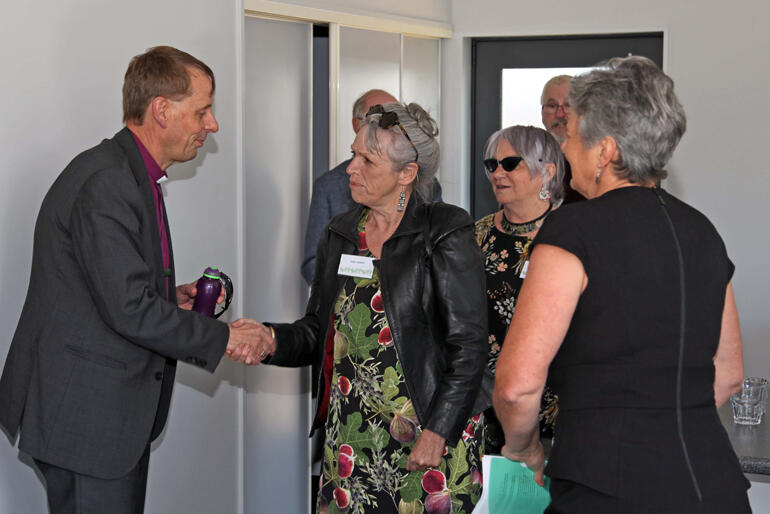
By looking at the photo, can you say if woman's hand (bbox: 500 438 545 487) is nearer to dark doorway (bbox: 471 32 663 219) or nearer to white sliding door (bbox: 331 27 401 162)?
white sliding door (bbox: 331 27 401 162)

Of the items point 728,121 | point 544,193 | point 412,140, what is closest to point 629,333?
point 412,140

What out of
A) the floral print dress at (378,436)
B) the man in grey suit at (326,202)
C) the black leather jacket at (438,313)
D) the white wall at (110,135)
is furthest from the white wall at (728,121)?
the floral print dress at (378,436)

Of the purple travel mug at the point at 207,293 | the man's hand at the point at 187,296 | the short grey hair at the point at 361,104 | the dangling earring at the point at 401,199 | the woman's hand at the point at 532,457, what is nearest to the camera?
the woman's hand at the point at 532,457

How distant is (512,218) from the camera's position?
3.42m

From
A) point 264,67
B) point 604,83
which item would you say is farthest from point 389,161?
point 264,67

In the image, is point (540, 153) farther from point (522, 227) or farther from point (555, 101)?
point (555, 101)

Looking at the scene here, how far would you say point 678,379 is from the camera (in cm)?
164

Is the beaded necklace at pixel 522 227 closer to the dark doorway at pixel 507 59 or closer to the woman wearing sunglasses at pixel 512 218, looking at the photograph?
the woman wearing sunglasses at pixel 512 218

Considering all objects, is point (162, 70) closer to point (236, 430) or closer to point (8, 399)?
point (8, 399)

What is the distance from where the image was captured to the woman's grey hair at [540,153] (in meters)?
3.48

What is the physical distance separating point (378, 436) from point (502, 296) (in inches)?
35.6

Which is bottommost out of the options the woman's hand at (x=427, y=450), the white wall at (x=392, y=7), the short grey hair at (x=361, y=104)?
the woman's hand at (x=427, y=450)

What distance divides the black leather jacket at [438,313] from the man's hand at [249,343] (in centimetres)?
22

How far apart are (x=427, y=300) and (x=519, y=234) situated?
3.03ft
